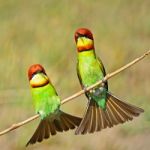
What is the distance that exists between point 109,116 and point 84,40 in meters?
0.16

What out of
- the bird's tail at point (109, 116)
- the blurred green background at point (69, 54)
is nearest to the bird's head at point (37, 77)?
the bird's tail at point (109, 116)

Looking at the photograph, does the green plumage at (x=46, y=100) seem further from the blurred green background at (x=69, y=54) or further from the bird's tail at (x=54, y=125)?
the blurred green background at (x=69, y=54)

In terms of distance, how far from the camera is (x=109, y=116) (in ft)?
4.38

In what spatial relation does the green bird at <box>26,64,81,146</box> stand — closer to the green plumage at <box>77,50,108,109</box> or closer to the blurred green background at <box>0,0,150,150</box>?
the green plumage at <box>77,50,108,109</box>

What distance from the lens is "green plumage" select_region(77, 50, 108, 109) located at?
140 cm

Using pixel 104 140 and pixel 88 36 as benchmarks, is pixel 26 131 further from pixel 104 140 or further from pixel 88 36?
pixel 88 36

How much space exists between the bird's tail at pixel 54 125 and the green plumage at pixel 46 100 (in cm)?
3

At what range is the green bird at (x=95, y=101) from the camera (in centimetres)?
131

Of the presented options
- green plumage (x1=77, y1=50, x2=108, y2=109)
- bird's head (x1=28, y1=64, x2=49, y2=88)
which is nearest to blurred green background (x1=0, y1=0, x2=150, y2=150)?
green plumage (x1=77, y1=50, x2=108, y2=109)

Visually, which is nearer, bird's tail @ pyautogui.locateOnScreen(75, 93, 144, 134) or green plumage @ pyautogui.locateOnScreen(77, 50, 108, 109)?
bird's tail @ pyautogui.locateOnScreen(75, 93, 144, 134)

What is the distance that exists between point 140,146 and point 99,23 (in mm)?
1185

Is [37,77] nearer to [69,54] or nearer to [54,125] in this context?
[54,125]

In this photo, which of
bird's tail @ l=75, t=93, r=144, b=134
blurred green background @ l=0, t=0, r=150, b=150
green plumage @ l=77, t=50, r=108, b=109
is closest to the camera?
bird's tail @ l=75, t=93, r=144, b=134

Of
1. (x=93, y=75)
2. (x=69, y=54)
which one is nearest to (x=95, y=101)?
(x=93, y=75)
